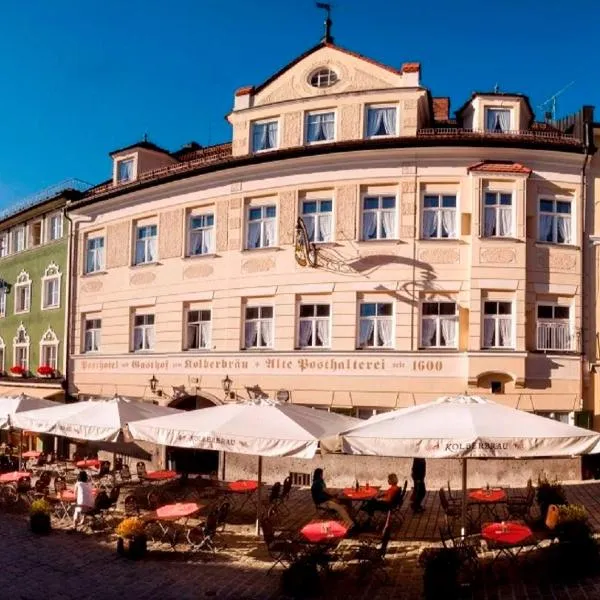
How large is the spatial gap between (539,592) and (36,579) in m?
8.41

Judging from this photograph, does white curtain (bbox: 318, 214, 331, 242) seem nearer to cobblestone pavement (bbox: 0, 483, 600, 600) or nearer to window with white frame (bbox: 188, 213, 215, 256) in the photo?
window with white frame (bbox: 188, 213, 215, 256)

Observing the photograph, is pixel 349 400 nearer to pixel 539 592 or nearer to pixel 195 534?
pixel 195 534

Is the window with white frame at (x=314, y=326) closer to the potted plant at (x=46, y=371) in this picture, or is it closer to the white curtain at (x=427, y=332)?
the white curtain at (x=427, y=332)

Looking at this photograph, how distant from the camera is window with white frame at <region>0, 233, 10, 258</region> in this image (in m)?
35.5

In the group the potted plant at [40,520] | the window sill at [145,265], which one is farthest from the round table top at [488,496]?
the window sill at [145,265]

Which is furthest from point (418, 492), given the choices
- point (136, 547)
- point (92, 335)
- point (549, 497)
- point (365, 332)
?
point (92, 335)

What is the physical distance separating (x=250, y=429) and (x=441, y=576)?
4457mm

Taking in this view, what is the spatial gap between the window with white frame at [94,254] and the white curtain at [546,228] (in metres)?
17.7

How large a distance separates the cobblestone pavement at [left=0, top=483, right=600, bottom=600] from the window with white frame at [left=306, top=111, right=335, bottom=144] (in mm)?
13596

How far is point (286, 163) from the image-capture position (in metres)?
22.3

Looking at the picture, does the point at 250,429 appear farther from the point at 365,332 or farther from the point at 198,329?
the point at 198,329

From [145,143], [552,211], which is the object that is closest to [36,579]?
[552,211]

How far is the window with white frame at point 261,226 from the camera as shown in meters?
22.8

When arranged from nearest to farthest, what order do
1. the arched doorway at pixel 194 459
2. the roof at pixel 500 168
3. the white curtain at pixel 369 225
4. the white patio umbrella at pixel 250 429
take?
the white patio umbrella at pixel 250 429 < the roof at pixel 500 168 < the white curtain at pixel 369 225 < the arched doorway at pixel 194 459
